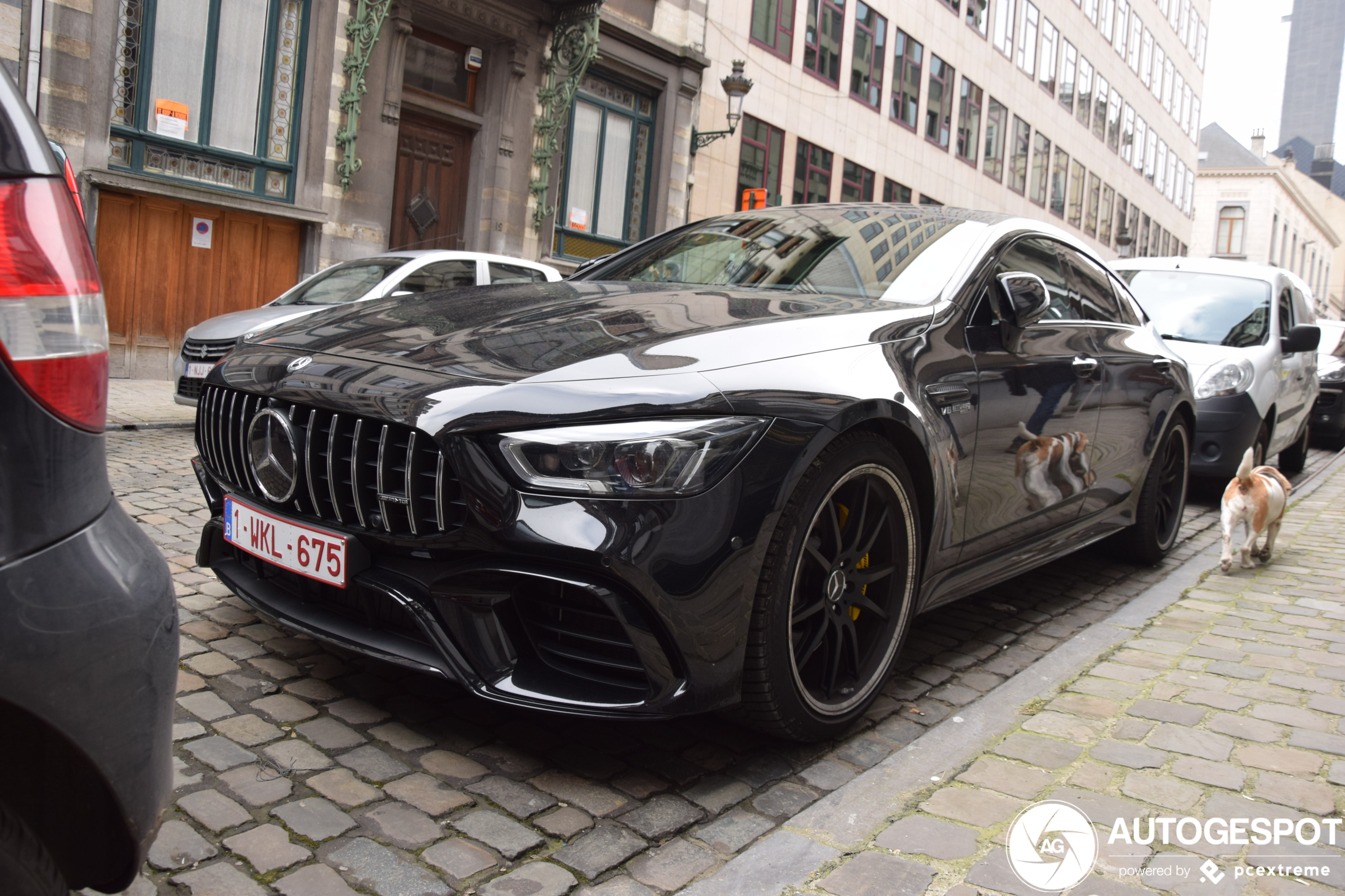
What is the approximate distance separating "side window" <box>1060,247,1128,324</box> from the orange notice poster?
980cm

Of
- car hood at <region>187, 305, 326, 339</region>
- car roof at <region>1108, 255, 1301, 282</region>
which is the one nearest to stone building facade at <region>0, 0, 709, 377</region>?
car hood at <region>187, 305, 326, 339</region>

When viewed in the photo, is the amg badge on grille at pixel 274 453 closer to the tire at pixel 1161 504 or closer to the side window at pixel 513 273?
the tire at pixel 1161 504

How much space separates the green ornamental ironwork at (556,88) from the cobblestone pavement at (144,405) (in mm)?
6104

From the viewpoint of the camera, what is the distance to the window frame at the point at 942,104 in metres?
25.9

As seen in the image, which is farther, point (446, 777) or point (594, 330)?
point (594, 330)

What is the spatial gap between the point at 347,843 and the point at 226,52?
37.4 ft

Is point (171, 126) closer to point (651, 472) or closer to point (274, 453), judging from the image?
point (274, 453)

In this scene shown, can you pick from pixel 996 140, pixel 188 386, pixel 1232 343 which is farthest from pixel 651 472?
pixel 996 140

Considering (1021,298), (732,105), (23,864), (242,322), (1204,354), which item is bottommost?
(23,864)

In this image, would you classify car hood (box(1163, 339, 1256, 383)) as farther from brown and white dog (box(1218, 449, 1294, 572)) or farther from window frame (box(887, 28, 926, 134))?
window frame (box(887, 28, 926, 134))

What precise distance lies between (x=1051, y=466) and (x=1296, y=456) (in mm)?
7861

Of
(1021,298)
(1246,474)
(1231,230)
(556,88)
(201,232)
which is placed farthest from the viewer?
(1231,230)

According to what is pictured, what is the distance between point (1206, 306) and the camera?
8.12 metres

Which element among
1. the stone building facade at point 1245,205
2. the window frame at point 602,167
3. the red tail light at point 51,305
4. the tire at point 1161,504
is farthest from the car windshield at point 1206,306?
the stone building facade at point 1245,205
